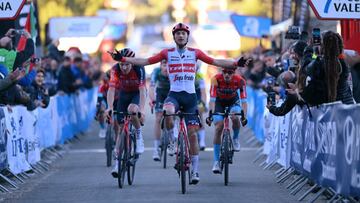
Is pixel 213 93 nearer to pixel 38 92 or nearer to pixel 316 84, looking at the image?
pixel 316 84

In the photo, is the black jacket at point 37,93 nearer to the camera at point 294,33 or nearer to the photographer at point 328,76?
the camera at point 294,33

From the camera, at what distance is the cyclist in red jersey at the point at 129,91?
18938 millimetres

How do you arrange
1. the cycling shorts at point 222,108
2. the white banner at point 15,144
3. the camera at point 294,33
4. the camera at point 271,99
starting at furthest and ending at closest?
1. the camera at point 294,33
2. the cycling shorts at point 222,108
3. the white banner at point 15,144
4. the camera at point 271,99

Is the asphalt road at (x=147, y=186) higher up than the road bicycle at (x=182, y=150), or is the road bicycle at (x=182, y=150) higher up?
the road bicycle at (x=182, y=150)

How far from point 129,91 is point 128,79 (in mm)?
223

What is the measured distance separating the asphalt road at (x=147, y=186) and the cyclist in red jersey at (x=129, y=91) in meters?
0.87

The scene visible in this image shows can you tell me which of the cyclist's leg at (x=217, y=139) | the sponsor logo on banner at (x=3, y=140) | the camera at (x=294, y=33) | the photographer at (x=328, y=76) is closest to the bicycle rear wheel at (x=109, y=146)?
the cyclist's leg at (x=217, y=139)

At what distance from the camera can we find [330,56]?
16.1 m

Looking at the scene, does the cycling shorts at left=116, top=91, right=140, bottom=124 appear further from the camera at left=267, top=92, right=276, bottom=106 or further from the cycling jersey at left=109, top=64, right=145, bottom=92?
the camera at left=267, top=92, right=276, bottom=106

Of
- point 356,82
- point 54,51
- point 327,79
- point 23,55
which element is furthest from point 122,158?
point 54,51

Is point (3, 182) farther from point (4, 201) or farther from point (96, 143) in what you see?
point (96, 143)

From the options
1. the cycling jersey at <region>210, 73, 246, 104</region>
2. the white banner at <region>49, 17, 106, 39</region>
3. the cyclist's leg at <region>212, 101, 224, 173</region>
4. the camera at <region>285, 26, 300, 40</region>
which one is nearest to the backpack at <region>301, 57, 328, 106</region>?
the cyclist's leg at <region>212, 101, 224, 173</region>

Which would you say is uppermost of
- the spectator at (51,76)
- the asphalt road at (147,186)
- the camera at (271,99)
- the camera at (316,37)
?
the camera at (316,37)

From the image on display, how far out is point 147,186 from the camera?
18438 millimetres
